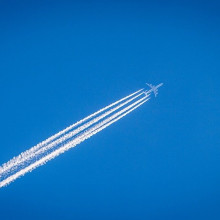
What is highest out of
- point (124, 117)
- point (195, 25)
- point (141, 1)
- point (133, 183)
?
point (141, 1)

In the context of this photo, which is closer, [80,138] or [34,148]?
[34,148]

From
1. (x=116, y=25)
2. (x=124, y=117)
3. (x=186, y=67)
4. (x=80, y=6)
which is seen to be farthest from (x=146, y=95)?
(x=80, y=6)

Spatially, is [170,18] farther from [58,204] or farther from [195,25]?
[58,204]

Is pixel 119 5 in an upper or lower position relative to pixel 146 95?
upper

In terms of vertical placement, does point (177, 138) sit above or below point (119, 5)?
below

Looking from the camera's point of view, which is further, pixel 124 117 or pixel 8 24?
pixel 124 117

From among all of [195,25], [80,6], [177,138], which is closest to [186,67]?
[195,25]

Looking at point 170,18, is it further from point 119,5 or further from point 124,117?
point 124,117
